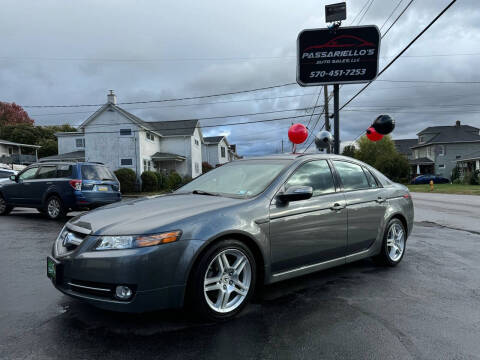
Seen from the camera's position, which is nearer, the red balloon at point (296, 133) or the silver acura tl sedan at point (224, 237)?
the silver acura tl sedan at point (224, 237)

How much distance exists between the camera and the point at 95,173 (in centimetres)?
986

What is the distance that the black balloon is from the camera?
1119cm

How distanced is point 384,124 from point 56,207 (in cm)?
1005

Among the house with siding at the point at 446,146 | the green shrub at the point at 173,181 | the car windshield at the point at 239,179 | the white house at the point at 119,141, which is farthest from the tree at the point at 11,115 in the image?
the car windshield at the point at 239,179

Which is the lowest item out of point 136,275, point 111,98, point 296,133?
point 136,275

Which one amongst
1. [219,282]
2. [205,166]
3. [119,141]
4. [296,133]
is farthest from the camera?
[205,166]

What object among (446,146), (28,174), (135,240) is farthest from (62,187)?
(446,146)

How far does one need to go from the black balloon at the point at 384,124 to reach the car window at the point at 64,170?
30.5 ft

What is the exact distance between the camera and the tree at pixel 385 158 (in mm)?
49781

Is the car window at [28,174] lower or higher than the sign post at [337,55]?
lower

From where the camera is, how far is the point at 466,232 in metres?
8.02

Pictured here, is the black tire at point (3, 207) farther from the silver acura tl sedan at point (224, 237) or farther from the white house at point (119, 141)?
the white house at point (119, 141)

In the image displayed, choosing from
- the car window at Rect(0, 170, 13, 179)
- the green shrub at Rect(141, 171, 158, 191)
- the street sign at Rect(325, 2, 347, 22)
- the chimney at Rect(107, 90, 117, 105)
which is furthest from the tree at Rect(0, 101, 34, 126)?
the street sign at Rect(325, 2, 347, 22)

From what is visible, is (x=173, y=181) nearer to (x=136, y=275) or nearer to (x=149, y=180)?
(x=149, y=180)
